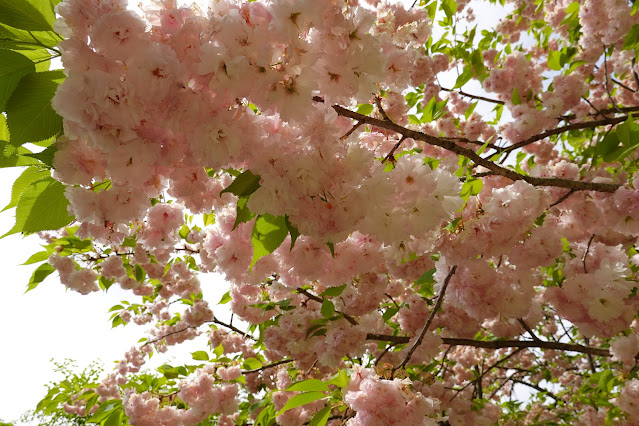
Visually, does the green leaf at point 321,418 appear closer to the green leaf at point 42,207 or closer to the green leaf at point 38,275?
the green leaf at point 42,207

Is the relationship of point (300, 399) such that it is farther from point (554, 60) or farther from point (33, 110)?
point (554, 60)

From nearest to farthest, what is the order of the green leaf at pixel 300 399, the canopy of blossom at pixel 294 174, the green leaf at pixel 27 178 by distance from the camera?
the canopy of blossom at pixel 294 174, the green leaf at pixel 27 178, the green leaf at pixel 300 399

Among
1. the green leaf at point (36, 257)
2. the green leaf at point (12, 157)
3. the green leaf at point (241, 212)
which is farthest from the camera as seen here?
the green leaf at point (36, 257)

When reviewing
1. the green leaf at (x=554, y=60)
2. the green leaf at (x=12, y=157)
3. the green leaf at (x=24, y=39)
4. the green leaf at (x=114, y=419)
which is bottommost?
the green leaf at (x=114, y=419)

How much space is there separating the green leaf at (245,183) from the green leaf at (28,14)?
67 cm

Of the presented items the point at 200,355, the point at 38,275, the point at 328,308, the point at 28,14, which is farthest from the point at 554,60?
the point at 38,275

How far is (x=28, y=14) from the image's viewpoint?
1.04 meters

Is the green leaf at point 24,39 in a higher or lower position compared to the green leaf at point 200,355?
lower

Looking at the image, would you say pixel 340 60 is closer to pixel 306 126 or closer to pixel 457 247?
pixel 306 126

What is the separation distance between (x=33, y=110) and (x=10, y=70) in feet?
0.38

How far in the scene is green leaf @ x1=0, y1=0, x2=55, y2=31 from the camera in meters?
1.01

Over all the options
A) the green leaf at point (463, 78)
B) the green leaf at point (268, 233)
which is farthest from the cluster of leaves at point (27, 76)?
the green leaf at point (463, 78)

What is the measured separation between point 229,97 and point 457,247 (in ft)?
3.70

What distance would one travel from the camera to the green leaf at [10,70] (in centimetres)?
100
